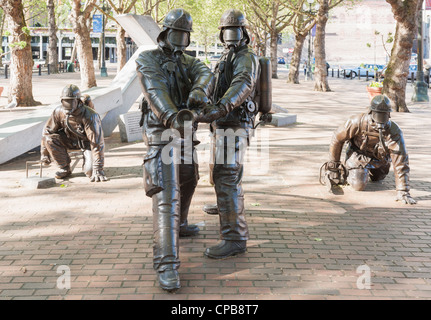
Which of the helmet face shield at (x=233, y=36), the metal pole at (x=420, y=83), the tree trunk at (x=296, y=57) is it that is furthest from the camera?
the tree trunk at (x=296, y=57)

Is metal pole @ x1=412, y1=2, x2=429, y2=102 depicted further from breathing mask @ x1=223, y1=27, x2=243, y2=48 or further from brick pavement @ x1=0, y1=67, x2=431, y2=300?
breathing mask @ x1=223, y1=27, x2=243, y2=48

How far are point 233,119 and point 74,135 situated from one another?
4.02 m

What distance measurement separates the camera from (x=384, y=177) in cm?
838

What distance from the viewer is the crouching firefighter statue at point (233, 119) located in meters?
5.05

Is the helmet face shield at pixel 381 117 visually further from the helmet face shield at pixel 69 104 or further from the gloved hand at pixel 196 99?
the helmet face shield at pixel 69 104

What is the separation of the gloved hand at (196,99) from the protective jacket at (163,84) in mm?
93

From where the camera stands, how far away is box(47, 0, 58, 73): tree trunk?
3288 centimetres

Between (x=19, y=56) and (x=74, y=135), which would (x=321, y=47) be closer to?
(x=19, y=56)

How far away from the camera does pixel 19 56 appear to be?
1614cm

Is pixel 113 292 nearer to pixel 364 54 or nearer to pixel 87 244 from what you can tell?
pixel 87 244

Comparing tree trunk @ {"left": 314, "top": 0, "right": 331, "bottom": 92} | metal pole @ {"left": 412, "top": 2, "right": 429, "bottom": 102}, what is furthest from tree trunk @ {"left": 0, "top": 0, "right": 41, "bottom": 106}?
metal pole @ {"left": 412, "top": 2, "right": 429, "bottom": 102}

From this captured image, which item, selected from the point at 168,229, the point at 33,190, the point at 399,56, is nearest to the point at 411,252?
the point at 168,229

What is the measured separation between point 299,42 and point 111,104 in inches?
809

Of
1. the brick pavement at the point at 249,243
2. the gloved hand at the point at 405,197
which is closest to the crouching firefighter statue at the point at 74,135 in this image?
the brick pavement at the point at 249,243
